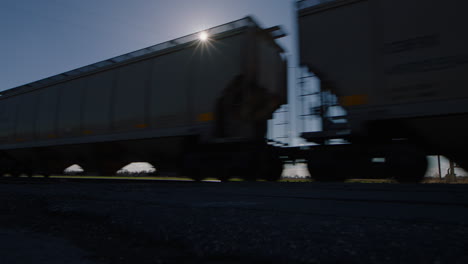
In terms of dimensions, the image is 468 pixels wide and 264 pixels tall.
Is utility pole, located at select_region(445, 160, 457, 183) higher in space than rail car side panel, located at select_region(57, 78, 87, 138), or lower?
lower

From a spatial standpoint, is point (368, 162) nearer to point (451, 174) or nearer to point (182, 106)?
point (451, 174)

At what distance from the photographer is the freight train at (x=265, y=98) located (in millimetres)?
5699

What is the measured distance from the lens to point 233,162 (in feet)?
26.0

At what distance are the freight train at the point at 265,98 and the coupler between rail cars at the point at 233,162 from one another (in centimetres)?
3

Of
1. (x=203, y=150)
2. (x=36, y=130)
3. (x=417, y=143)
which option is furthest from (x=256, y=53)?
(x=36, y=130)

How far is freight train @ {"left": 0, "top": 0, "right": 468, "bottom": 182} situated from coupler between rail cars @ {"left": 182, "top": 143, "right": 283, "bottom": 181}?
0.03 meters

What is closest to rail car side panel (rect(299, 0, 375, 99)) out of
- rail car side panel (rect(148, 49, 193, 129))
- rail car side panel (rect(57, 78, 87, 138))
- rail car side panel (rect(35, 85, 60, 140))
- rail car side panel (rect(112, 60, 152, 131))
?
rail car side panel (rect(148, 49, 193, 129))

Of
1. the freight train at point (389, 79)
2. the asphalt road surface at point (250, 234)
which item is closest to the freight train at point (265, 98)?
the freight train at point (389, 79)

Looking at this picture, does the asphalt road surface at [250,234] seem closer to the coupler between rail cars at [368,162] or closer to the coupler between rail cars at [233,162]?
the coupler between rail cars at [368,162]

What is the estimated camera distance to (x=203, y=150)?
8578 millimetres

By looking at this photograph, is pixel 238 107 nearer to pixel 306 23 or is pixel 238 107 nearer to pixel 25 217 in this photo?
pixel 306 23

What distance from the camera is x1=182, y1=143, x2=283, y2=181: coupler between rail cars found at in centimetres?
788

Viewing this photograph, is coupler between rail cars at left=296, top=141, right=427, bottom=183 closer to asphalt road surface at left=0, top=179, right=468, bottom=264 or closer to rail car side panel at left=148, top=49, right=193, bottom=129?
rail car side panel at left=148, top=49, right=193, bottom=129

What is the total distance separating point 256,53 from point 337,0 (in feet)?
8.02
